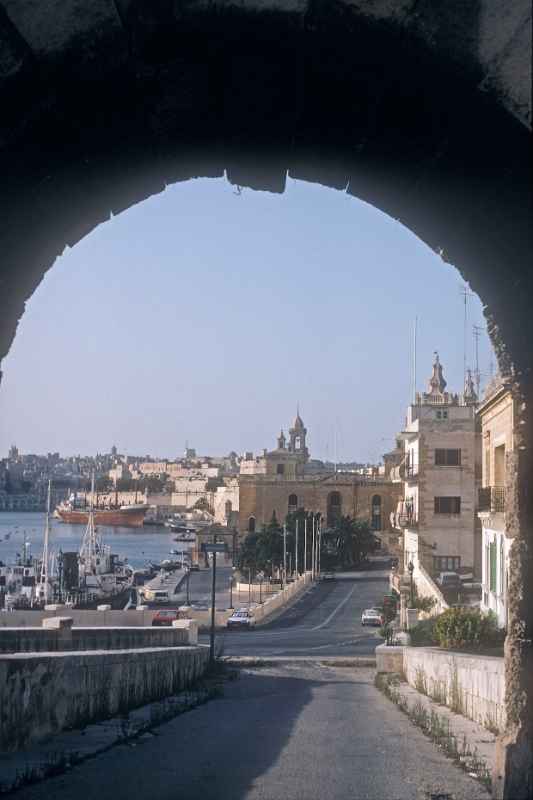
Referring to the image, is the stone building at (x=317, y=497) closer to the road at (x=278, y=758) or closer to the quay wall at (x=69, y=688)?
the road at (x=278, y=758)

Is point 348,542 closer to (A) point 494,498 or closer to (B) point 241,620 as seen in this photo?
(B) point 241,620

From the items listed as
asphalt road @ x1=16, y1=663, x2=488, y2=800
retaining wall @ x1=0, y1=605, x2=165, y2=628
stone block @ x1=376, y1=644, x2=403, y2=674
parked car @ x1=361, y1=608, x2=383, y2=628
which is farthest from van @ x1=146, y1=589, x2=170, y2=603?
asphalt road @ x1=16, y1=663, x2=488, y2=800

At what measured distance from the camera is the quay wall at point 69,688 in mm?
7891

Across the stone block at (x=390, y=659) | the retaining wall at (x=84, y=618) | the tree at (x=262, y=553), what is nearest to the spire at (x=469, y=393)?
the tree at (x=262, y=553)

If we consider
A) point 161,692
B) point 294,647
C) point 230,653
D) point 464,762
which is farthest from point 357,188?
point 294,647

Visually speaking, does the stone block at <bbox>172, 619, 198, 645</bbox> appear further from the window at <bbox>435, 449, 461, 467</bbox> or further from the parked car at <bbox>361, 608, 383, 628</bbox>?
the parked car at <bbox>361, 608, 383, 628</bbox>

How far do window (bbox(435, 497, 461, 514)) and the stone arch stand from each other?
1399 inches

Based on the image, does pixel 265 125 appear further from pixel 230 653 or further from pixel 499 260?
pixel 230 653

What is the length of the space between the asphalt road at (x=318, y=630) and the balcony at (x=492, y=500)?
1035cm

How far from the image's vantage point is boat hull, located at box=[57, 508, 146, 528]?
16588 cm

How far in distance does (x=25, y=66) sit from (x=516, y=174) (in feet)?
→ 5.37

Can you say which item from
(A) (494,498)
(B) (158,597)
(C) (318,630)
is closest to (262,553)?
(B) (158,597)

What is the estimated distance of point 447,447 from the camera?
130ft

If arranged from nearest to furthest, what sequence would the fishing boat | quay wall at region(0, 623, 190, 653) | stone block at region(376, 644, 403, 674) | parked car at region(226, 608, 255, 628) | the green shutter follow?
1. quay wall at region(0, 623, 190, 653)
2. the green shutter
3. stone block at region(376, 644, 403, 674)
4. parked car at region(226, 608, 255, 628)
5. the fishing boat
